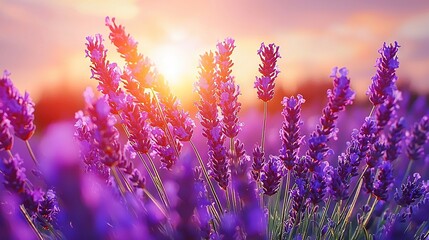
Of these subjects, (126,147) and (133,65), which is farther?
(126,147)

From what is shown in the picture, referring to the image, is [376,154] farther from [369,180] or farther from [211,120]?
[211,120]

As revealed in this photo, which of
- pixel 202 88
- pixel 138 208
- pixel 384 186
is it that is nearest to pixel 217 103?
pixel 202 88

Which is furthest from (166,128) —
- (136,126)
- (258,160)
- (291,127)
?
(291,127)

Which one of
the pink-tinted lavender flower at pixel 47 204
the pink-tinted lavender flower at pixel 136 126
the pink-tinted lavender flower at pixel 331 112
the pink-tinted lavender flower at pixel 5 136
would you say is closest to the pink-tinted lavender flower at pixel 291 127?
the pink-tinted lavender flower at pixel 331 112

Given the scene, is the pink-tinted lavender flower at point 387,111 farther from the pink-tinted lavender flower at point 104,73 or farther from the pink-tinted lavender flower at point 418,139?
the pink-tinted lavender flower at point 104,73

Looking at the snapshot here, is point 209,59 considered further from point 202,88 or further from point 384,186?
point 384,186

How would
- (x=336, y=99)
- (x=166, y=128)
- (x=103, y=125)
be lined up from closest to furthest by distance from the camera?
(x=103, y=125), (x=336, y=99), (x=166, y=128)
